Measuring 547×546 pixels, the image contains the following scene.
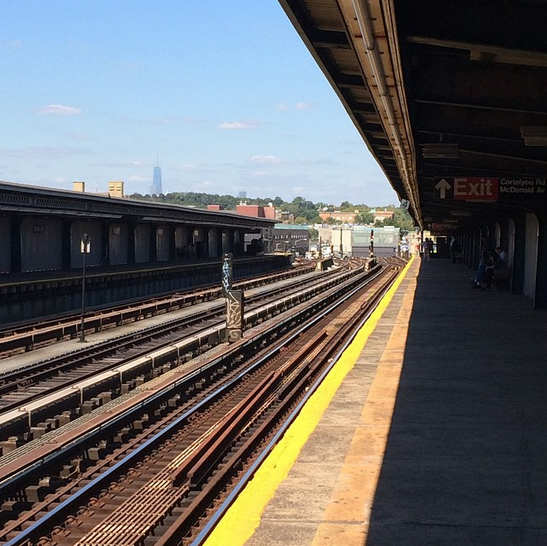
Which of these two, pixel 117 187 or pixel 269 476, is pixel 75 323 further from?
pixel 117 187

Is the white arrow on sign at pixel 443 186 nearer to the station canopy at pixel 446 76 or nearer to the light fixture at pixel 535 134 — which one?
the station canopy at pixel 446 76

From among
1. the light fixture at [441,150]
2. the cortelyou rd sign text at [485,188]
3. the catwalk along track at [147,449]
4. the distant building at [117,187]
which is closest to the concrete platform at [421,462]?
the catwalk along track at [147,449]

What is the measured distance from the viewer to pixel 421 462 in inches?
324

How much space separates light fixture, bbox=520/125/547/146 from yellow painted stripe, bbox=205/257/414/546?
4547 mm

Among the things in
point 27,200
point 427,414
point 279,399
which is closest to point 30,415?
point 279,399

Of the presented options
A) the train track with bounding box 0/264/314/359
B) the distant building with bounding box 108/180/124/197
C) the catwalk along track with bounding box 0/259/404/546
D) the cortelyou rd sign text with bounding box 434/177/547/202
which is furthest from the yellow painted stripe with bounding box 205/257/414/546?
the distant building with bounding box 108/180/124/197

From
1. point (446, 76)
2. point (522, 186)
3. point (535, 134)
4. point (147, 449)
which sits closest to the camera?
point (446, 76)

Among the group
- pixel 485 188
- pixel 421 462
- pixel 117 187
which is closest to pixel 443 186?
pixel 485 188

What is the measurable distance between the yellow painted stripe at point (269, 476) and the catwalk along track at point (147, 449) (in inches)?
10.6

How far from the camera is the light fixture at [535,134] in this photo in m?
11.4

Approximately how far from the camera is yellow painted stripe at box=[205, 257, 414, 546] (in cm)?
649

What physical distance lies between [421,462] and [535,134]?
17.8ft

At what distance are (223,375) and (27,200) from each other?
499 inches

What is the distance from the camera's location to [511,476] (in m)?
7.73
